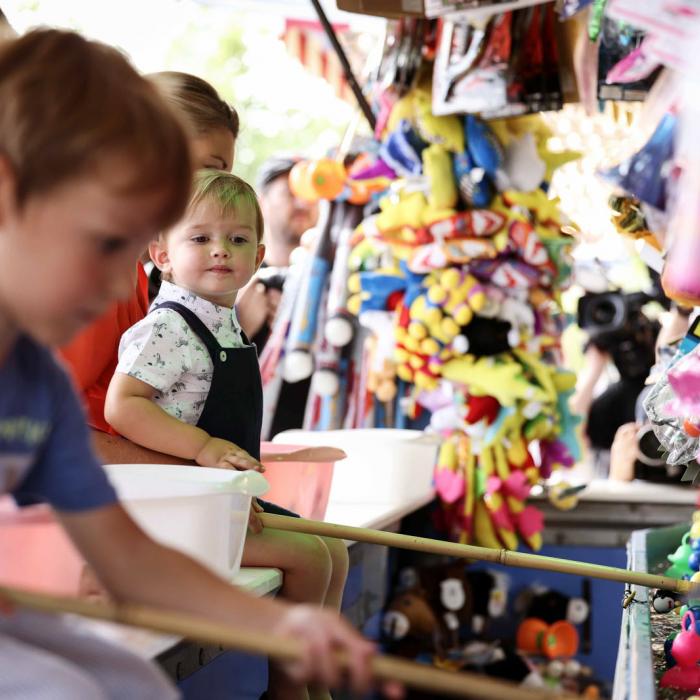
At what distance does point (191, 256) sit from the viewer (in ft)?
6.66

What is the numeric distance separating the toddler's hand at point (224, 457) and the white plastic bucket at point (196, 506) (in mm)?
153

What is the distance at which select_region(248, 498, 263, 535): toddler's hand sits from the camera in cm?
187

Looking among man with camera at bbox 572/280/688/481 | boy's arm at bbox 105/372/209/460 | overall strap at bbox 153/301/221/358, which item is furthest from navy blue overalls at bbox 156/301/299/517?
man with camera at bbox 572/280/688/481

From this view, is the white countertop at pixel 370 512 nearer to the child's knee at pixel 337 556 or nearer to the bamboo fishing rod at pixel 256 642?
the child's knee at pixel 337 556

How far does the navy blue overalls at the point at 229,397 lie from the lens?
77.5 inches

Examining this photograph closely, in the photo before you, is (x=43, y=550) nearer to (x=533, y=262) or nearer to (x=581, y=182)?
(x=533, y=262)

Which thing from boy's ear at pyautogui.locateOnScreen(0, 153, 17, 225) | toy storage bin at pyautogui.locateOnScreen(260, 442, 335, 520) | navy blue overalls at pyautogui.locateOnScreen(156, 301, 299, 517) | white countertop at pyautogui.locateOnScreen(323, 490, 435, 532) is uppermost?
boy's ear at pyautogui.locateOnScreen(0, 153, 17, 225)

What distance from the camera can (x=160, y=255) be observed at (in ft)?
6.93

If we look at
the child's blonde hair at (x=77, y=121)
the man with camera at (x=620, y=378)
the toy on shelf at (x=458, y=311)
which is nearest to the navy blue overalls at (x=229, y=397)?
the child's blonde hair at (x=77, y=121)

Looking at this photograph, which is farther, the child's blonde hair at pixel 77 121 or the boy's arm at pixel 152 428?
the boy's arm at pixel 152 428

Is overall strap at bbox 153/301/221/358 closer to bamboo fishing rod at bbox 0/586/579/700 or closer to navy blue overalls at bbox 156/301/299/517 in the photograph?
navy blue overalls at bbox 156/301/299/517

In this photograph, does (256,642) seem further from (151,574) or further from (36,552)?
(36,552)

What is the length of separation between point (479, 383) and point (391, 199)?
1.92 feet

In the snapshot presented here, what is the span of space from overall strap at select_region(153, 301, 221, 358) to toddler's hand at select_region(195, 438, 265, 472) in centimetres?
18
